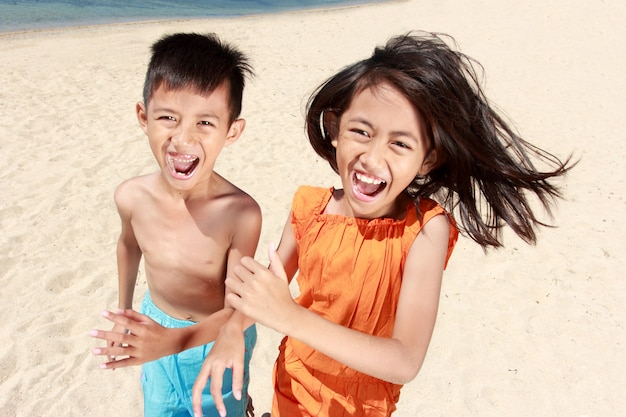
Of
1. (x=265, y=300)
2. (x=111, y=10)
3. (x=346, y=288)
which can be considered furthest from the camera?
(x=111, y=10)

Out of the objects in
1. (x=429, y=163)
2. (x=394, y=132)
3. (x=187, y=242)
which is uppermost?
(x=394, y=132)

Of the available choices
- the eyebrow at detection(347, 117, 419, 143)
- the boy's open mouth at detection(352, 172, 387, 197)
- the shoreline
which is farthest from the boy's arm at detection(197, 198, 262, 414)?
the shoreline

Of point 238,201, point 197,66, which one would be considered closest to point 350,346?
point 238,201

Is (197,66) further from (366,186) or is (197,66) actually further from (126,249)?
(126,249)

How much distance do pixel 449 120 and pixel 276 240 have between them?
3312 mm

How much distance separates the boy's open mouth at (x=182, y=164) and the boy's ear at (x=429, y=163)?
76 centimetres

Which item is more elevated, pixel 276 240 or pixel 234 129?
pixel 234 129

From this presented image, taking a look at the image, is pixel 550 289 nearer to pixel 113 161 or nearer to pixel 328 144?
pixel 328 144

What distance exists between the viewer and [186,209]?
190 centimetres

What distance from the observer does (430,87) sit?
1.41m

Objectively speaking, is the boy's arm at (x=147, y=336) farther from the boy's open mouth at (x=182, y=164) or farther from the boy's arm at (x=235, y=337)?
the boy's open mouth at (x=182, y=164)

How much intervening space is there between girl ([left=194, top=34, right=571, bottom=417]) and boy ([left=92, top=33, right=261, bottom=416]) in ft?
0.95

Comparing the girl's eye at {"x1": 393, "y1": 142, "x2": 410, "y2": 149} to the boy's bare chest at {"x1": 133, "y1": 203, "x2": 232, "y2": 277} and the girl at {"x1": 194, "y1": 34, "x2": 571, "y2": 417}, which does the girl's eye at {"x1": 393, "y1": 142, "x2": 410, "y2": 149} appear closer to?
the girl at {"x1": 194, "y1": 34, "x2": 571, "y2": 417}

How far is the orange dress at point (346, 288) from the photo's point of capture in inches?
58.4
